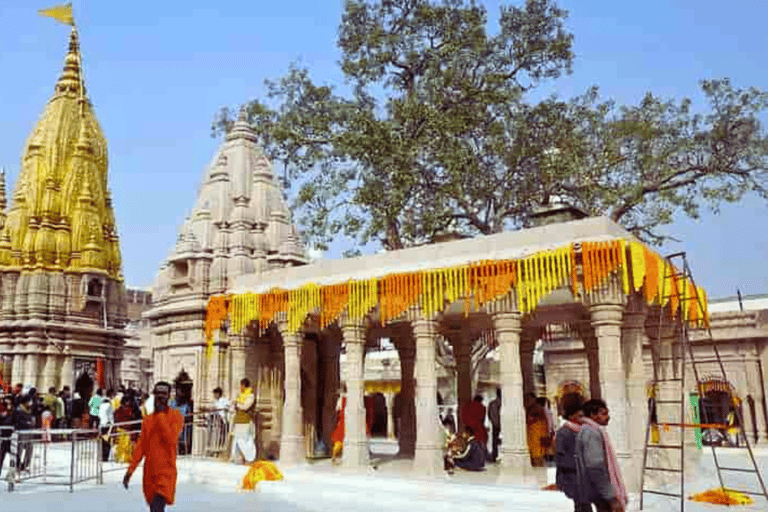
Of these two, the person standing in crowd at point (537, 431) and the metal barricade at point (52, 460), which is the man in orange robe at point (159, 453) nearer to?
the metal barricade at point (52, 460)

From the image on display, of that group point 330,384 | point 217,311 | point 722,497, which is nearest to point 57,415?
point 217,311

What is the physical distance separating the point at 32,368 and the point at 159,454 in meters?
24.3

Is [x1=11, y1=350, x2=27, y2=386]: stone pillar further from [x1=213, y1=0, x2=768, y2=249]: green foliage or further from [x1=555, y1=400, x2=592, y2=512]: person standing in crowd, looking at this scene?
[x1=555, y1=400, x2=592, y2=512]: person standing in crowd

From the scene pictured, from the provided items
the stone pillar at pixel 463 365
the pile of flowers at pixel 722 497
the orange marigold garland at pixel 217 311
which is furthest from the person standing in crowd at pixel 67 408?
the pile of flowers at pixel 722 497

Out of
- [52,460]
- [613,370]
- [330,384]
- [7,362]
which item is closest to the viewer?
[613,370]

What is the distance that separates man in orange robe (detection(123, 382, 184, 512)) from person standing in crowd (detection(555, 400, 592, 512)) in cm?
355

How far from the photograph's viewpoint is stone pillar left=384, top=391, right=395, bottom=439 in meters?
34.0

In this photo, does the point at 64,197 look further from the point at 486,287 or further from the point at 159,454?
the point at 159,454

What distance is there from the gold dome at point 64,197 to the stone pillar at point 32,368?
373 cm

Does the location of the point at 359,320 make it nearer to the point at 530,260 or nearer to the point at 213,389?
the point at 530,260

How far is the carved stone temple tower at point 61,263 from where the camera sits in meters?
28.0

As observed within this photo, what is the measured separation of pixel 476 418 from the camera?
15.1 metres

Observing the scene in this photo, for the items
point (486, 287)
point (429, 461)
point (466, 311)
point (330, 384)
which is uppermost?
point (486, 287)

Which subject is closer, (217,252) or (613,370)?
(613,370)
